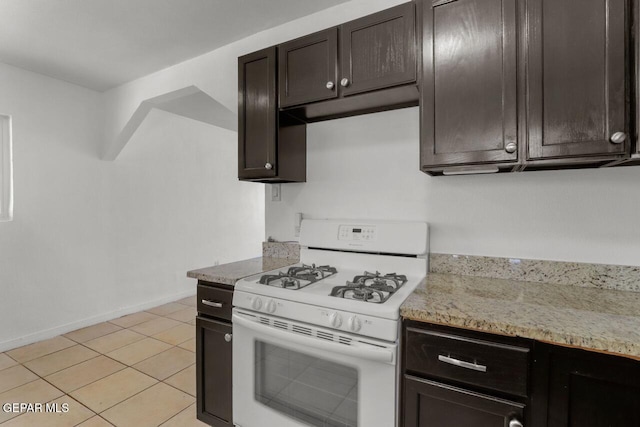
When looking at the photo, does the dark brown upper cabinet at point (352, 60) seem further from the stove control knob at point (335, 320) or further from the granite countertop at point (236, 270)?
the stove control knob at point (335, 320)

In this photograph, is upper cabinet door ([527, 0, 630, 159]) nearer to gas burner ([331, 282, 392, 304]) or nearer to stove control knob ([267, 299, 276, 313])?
gas burner ([331, 282, 392, 304])

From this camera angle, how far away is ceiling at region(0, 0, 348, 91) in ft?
6.35

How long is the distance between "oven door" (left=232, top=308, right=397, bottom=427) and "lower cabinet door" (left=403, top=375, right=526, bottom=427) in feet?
0.22

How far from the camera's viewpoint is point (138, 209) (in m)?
3.76

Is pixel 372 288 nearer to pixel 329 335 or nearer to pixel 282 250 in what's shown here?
pixel 329 335

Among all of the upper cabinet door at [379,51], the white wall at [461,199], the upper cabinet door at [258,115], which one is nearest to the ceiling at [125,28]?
the upper cabinet door at [258,115]

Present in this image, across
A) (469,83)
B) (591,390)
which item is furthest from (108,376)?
(469,83)

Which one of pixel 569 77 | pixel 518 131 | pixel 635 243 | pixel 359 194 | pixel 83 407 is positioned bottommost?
pixel 83 407

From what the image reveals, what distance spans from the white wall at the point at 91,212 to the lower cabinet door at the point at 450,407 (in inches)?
137

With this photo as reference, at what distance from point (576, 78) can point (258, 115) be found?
157 cm

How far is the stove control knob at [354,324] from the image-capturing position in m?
1.21

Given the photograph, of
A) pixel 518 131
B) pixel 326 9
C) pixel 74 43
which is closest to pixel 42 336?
pixel 74 43

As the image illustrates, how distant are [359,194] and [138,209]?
2.96m

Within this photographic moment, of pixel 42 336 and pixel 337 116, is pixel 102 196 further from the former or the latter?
pixel 337 116
